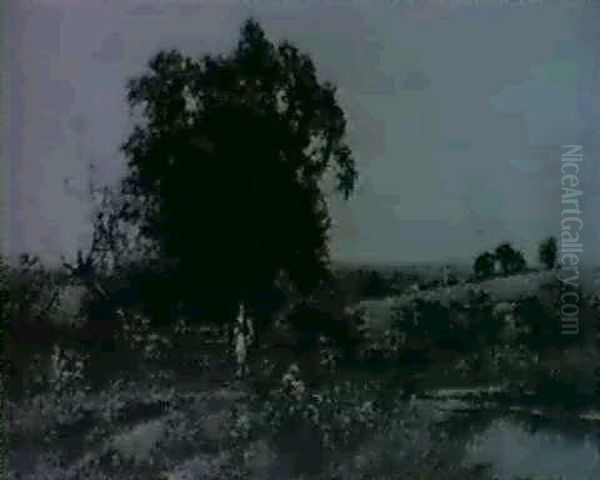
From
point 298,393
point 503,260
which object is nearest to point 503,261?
point 503,260

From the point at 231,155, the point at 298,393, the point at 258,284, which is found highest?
the point at 231,155

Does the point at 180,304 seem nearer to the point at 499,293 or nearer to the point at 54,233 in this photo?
the point at 54,233

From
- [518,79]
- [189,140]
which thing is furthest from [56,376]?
[518,79]

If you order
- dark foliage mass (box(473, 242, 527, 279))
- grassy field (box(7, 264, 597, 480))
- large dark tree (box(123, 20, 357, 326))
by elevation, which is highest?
large dark tree (box(123, 20, 357, 326))

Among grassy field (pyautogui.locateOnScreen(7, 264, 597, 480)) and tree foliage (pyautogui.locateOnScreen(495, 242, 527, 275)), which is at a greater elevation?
Result: tree foliage (pyautogui.locateOnScreen(495, 242, 527, 275))

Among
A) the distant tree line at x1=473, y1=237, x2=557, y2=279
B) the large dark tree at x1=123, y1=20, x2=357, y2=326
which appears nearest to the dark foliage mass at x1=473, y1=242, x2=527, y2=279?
the distant tree line at x1=473, y1=237, x2=557, y2=279

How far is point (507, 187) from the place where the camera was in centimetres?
146

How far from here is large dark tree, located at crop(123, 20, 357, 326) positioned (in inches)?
57.2

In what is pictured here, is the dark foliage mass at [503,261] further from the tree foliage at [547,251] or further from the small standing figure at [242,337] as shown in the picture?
the small standing figure at [242,337]

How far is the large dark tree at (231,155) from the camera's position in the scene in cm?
145

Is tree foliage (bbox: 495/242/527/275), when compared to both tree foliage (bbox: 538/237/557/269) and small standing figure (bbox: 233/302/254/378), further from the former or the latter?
small standing figure (bbox: 233/302/254/378)

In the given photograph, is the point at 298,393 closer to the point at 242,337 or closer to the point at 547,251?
the point at 242,337

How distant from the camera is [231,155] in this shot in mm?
1455

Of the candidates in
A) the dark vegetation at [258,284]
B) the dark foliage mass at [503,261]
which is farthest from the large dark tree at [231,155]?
the dark foliage mass at [503,261]
